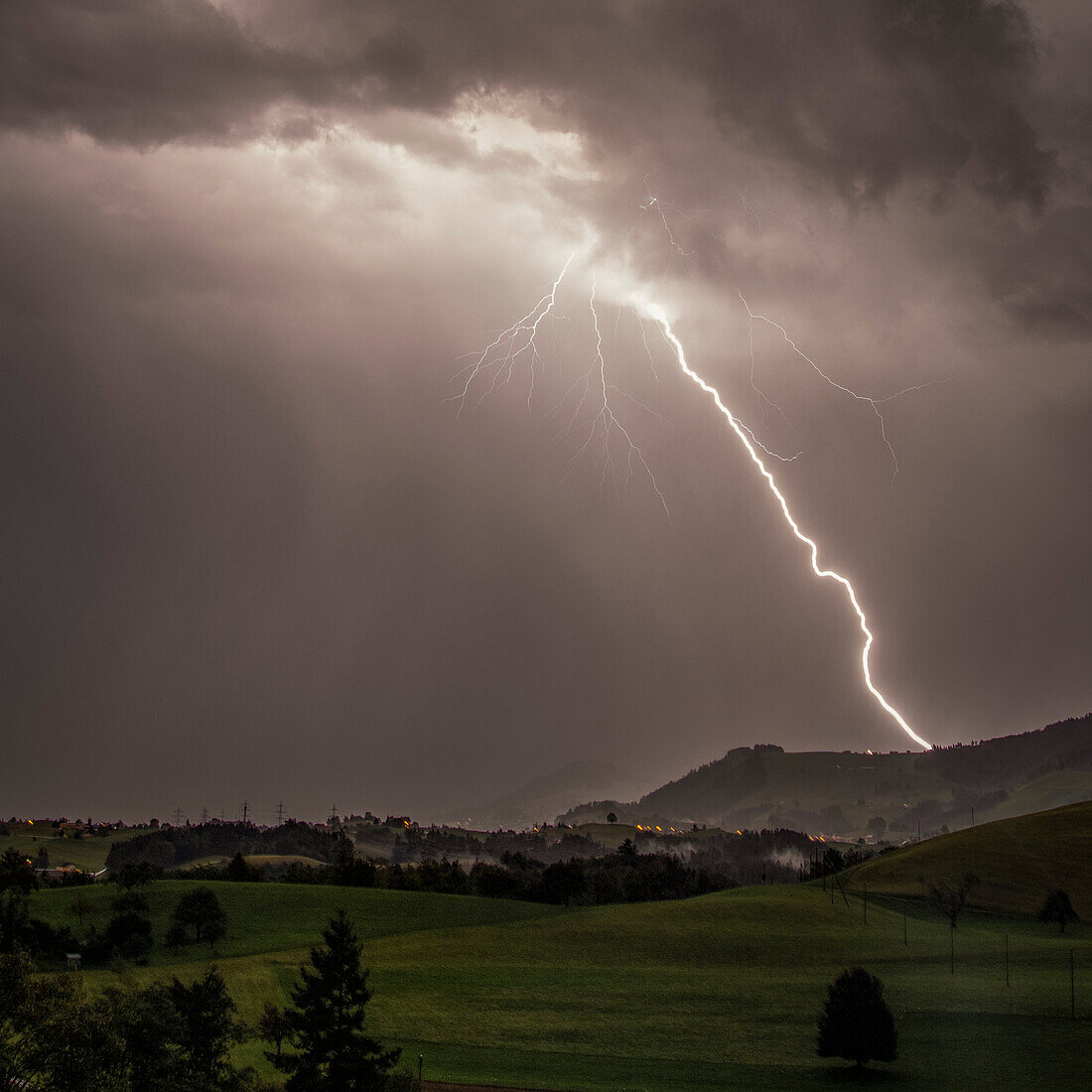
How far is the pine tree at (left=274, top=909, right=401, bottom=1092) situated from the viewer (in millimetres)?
36969

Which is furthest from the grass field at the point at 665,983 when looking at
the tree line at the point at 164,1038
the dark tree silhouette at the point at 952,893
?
the tree line at the point at 164,1038

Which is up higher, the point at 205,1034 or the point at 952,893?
the point at 205,1034

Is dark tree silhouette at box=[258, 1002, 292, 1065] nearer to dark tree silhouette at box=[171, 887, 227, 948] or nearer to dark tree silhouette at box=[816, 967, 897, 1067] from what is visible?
dark tree silhouette at box=[816, 967, 897, 1067]

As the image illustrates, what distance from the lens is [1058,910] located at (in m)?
85.9

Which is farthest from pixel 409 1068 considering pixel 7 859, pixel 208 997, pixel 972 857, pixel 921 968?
pixel 972 857

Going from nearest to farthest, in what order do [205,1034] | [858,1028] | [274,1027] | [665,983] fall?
[205,1034] → [858,1028] → [274,1027] → [665,983]

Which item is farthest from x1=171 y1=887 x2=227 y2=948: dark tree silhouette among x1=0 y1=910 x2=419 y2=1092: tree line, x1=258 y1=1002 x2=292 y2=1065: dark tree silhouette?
x1=0 y1=910 x2=419 y2=1092: tree line

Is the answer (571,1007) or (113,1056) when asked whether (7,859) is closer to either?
(571,1007)

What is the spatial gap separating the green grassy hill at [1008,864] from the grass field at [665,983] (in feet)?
26.0

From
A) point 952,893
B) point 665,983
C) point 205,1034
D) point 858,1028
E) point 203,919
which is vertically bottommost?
point 665,983

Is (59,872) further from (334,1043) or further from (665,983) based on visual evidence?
(334,1043)

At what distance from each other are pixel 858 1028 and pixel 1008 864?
232 feet

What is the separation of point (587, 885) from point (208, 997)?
86.7m

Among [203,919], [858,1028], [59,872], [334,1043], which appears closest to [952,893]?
[858,1028]
